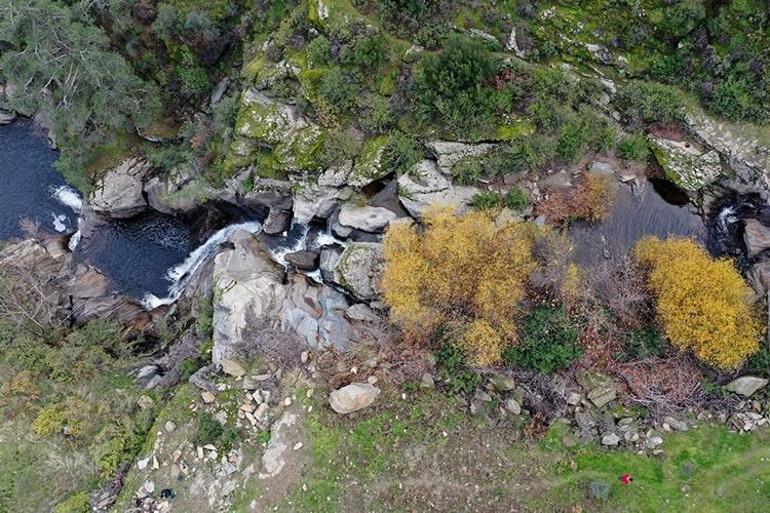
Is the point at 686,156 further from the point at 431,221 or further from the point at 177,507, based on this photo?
the point at 177,507

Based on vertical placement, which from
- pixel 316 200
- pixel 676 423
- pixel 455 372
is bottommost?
pixel 455 372

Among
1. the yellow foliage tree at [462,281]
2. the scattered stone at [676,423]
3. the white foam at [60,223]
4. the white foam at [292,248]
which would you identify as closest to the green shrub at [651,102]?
the yellow foliage tree at [462,281]

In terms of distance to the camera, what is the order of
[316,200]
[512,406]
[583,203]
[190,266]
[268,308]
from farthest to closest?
[190,266]
[316,200]
[583,203]
[268,308]
[512,406]

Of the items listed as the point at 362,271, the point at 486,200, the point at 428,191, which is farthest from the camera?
the point at 428,191

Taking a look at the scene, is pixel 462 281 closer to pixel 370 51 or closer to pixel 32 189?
pixel 370 51

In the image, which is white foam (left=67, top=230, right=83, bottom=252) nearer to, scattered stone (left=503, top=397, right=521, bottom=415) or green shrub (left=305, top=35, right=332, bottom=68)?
green shrub (left=305, top=35, right=332, bottom=68)

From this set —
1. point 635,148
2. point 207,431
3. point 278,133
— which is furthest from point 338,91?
point 207,431
